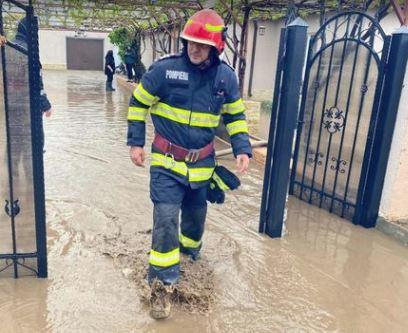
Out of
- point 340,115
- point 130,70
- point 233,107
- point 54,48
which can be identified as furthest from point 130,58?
point 233,107

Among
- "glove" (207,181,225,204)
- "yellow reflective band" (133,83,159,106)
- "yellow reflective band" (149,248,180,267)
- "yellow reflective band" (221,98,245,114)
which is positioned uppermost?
"yellow reflective band" (133,83,159,106)

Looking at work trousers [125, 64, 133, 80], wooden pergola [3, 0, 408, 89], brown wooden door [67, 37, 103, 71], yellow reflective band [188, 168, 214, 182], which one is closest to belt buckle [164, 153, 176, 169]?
yellow reflective band [188, 168, 214, 182]

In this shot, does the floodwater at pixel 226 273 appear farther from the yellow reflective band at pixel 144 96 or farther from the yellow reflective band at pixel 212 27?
the yellow reflective band at pixel 212 27

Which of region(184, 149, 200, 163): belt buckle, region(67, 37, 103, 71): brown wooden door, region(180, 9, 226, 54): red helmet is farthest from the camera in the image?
region(67, 37, 103, 71): brown wooden door

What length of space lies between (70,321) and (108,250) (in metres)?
0.98

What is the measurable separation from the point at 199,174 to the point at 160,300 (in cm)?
88

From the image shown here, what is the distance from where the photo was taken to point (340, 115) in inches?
186

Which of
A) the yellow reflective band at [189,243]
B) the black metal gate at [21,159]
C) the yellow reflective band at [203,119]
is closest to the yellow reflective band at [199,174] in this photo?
the yellow reflective band at [203,119]

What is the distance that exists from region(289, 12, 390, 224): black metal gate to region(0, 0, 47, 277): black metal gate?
9.94 ft

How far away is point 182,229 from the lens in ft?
11.6

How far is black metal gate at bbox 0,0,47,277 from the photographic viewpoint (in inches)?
113

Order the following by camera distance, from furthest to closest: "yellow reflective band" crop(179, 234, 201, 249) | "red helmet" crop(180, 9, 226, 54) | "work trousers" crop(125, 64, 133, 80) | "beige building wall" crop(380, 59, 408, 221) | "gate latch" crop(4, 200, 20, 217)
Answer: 1. "work trousers" crop(125, 64, 133, 80)
2. "beige building wall" crop(380, 59, 408, 221)
3. "yellow reflective band" crop(179, 234, 201, 249)
4. "gate latch" crop(4, 200, 20, 217)
5. "red helmet" crop(180, 9, 226, 54)

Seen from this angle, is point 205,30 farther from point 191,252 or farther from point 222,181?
point 191,252

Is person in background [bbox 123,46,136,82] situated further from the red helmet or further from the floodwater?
the red helmet
